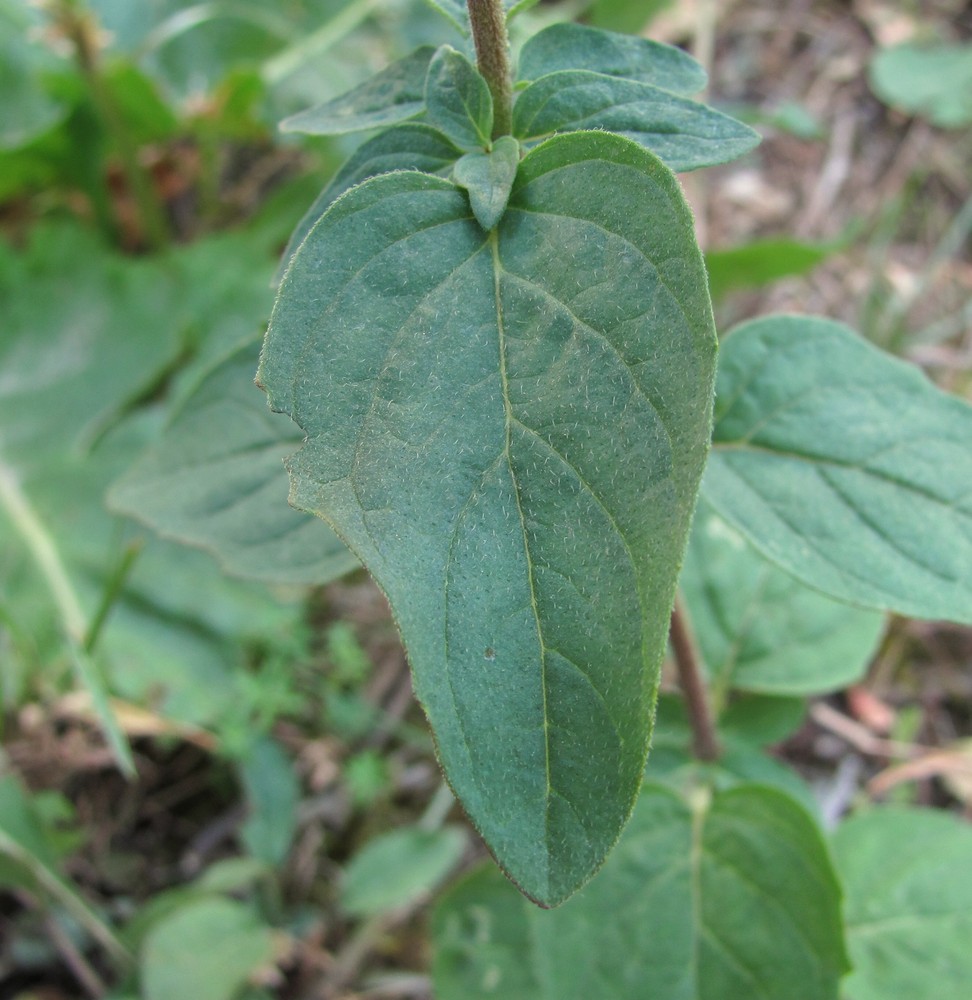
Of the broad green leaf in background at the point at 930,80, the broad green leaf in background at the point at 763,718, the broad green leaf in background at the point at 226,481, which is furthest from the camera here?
the broad green leaf in background at the point at 930,80

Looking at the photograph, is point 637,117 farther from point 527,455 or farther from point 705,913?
point 705,913

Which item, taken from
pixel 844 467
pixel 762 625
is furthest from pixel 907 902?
pixel 844 467

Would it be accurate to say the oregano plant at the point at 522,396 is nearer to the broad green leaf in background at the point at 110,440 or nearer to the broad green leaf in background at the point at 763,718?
the broad green leaf in background at the point at 763,718

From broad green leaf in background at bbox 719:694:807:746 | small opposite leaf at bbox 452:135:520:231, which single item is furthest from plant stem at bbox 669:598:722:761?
small opposite leaf at bbox 452:135:520:231

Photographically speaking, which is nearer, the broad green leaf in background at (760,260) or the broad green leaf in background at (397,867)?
the broad green leaf in background at (397,867)

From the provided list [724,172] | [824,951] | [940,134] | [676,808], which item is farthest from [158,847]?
[940,134]

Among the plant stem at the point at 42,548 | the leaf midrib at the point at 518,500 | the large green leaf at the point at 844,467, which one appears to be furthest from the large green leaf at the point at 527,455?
the plant stem at the point at 42,548

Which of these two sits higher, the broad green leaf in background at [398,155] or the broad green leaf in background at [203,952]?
the broad green leaf in background at [398,155]
